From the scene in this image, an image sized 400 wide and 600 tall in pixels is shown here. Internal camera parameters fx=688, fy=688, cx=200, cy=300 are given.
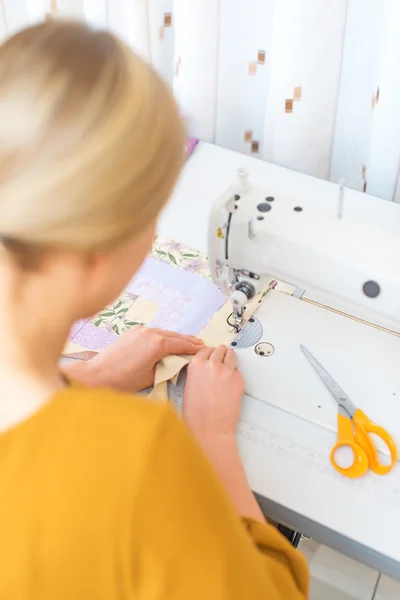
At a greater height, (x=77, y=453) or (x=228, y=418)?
(x=77, y=453)

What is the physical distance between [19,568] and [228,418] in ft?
1.40

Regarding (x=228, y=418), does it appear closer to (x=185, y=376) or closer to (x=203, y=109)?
(x=185, y=376)

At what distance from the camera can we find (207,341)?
1.08 meters

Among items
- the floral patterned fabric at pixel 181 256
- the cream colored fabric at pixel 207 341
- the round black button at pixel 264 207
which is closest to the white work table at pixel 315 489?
the cream colored fabric at pixel 207 341

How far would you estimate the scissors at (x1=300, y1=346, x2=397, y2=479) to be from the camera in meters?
0.87

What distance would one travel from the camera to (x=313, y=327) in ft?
3.40

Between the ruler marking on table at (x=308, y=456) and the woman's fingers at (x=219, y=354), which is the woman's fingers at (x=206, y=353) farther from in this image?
the ruler marking on table at (x=308, y=456)

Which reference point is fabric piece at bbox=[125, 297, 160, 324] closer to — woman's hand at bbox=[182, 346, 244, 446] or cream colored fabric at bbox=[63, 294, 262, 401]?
cream colored fabric at bbox=[63, 294, 262, 401]

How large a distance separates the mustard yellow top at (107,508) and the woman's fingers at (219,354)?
0.44 metres

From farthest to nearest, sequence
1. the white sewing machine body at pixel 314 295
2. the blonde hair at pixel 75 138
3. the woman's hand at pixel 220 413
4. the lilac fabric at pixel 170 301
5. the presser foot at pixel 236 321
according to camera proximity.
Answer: the lilac fabric at pixel 170 301
the presser foot at pixel 236 321
the white sewing machine body at pixel 314 295
the woman's hand at pixel 220 413
the blonde hair at pixel 75 138

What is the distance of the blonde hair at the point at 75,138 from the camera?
48 cm

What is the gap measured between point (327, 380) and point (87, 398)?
0.50 metres

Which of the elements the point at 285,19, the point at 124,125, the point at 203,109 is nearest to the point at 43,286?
the point at 124,125

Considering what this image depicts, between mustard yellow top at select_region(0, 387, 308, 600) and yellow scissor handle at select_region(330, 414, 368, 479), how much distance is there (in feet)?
1.19
